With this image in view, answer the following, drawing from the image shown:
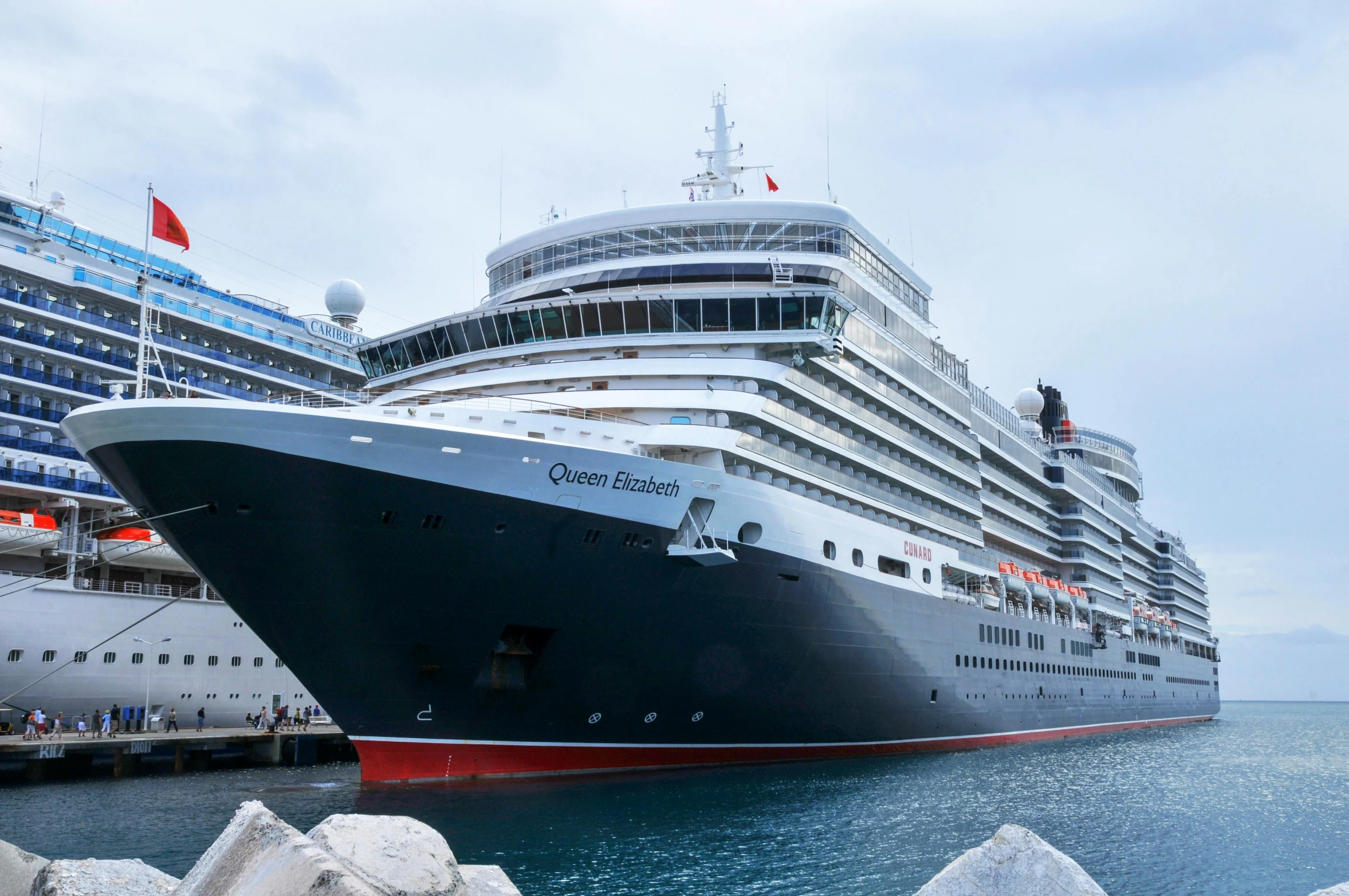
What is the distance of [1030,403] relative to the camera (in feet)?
196

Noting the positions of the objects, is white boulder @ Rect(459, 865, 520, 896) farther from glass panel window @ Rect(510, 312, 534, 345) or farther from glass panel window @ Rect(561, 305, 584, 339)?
glass panel window @ Rect(510, 312, 534, 345)

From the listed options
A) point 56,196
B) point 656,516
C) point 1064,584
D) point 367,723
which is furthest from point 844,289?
point 56,196

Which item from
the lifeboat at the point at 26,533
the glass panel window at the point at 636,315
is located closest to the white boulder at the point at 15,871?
the glass panel window at the point at 636,315

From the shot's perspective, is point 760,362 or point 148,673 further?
point 148,673

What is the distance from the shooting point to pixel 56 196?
3716 cm

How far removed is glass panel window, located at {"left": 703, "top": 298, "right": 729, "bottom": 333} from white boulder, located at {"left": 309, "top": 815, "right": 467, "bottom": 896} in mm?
17362

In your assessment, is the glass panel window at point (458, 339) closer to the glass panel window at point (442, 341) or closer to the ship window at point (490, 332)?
the glass panel window at point (442, 341)

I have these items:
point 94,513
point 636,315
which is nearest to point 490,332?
point 636,315

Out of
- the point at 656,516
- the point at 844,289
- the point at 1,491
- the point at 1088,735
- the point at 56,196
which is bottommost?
the point at 1088,735

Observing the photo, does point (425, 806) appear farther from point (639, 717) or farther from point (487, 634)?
point (639, 717)

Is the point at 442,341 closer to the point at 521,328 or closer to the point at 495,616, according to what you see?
the point at 521,328

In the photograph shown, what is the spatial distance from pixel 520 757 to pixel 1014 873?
13981mm

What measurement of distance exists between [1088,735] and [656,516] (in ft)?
98.7

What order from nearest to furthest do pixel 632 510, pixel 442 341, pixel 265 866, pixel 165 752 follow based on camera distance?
pixel 265 866 → pixel 632 510 → pixel 442 341 → pixel 165 752
